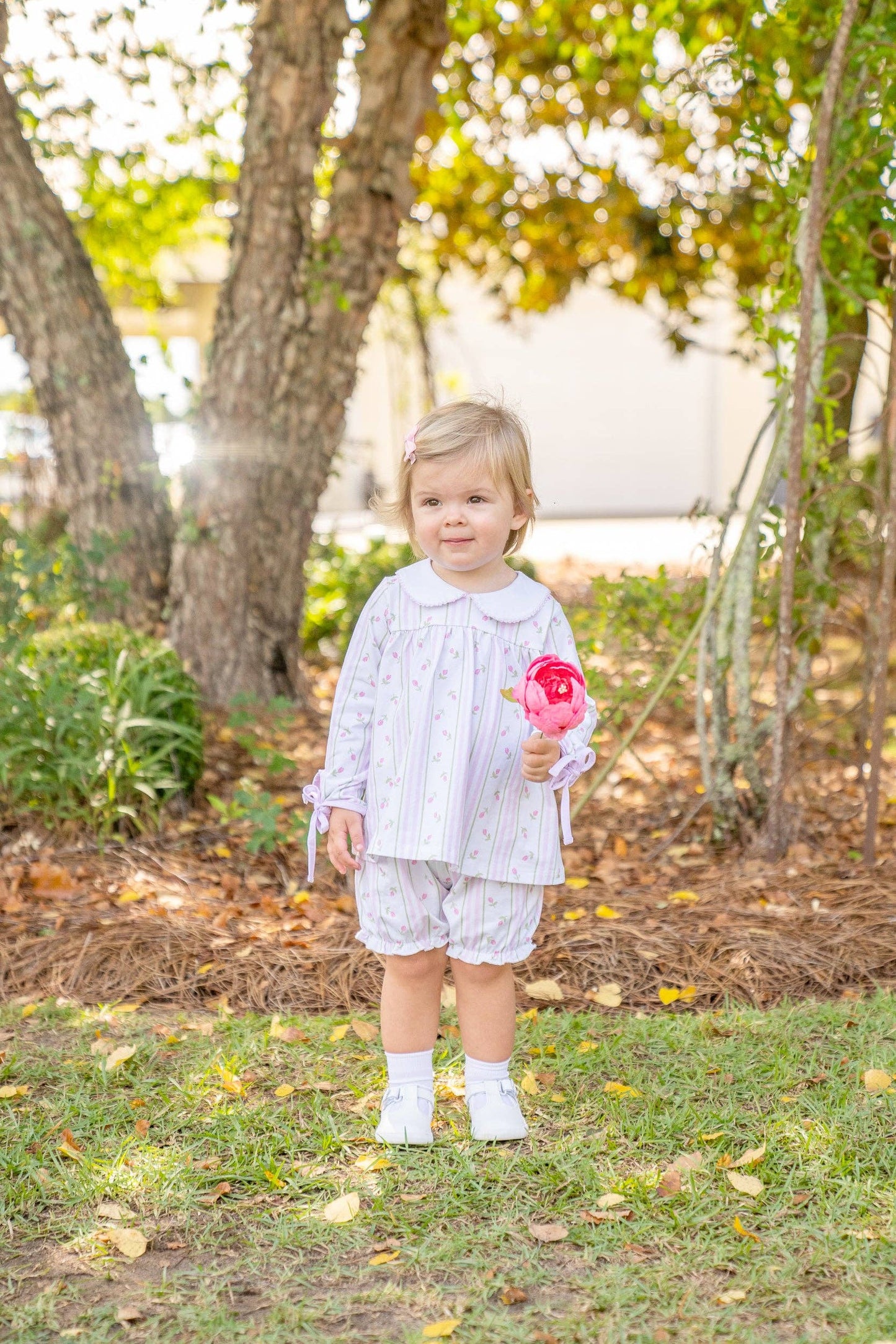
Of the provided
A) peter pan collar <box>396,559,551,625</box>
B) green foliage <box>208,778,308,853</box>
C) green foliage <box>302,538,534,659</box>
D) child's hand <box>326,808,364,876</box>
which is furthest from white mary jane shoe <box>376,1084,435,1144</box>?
green foliage <box>302,538,534,659</box>

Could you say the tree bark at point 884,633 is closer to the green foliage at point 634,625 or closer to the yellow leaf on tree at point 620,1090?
the green foliage at point 634,625

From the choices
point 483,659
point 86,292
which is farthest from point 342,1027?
point 86,292

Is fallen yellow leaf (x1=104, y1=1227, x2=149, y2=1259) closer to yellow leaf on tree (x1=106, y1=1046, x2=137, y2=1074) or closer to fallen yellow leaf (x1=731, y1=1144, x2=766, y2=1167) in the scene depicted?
yellow leaf on tree (x1=106, y1=1046, x2=137, y2=1074)

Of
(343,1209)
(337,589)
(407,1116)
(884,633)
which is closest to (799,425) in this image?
(884,633)

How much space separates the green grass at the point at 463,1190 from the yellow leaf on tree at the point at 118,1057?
0.05 feet

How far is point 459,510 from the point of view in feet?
7.26

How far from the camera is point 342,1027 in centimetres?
288

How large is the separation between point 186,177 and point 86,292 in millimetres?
1791

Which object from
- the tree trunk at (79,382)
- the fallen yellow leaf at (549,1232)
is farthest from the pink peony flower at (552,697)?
the tree trunk at (79,382)

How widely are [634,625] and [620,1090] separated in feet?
6.81

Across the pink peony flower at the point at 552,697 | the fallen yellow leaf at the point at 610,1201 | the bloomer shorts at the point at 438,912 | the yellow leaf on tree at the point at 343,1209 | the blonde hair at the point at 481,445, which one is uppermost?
the blonde hair at the point at 481,445

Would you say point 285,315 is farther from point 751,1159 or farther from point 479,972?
point 751,1159

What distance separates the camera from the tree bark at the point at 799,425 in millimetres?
3383

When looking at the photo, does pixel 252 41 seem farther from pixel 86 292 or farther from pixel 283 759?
pixel 283 759
